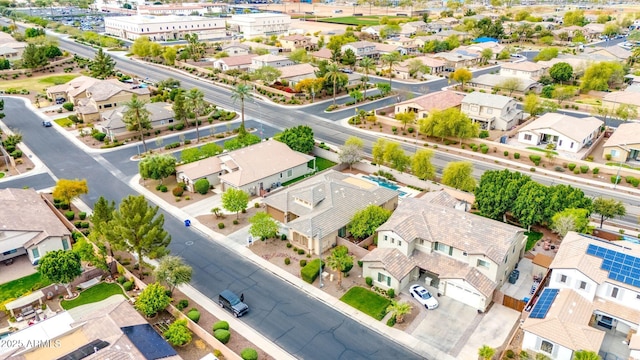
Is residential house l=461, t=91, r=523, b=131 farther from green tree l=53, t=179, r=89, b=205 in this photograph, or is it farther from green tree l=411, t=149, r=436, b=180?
green tree l=53, t=179, r=89, b=205

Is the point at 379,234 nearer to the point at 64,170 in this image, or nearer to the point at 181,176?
the point at 181,176

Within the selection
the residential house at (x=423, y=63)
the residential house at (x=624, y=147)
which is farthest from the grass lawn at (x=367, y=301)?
the residential house at (x=423, y=63)

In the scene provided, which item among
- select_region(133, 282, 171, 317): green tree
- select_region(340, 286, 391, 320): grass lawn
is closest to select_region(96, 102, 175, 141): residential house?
select_region(133, 282, 171, 317): green tree

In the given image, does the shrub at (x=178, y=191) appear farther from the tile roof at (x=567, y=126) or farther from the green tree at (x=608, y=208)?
the tile roof at (x=567, y=126)

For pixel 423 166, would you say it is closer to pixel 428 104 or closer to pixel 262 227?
pixel 262 227

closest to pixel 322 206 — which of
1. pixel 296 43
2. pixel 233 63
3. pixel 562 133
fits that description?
pixel 562 133
